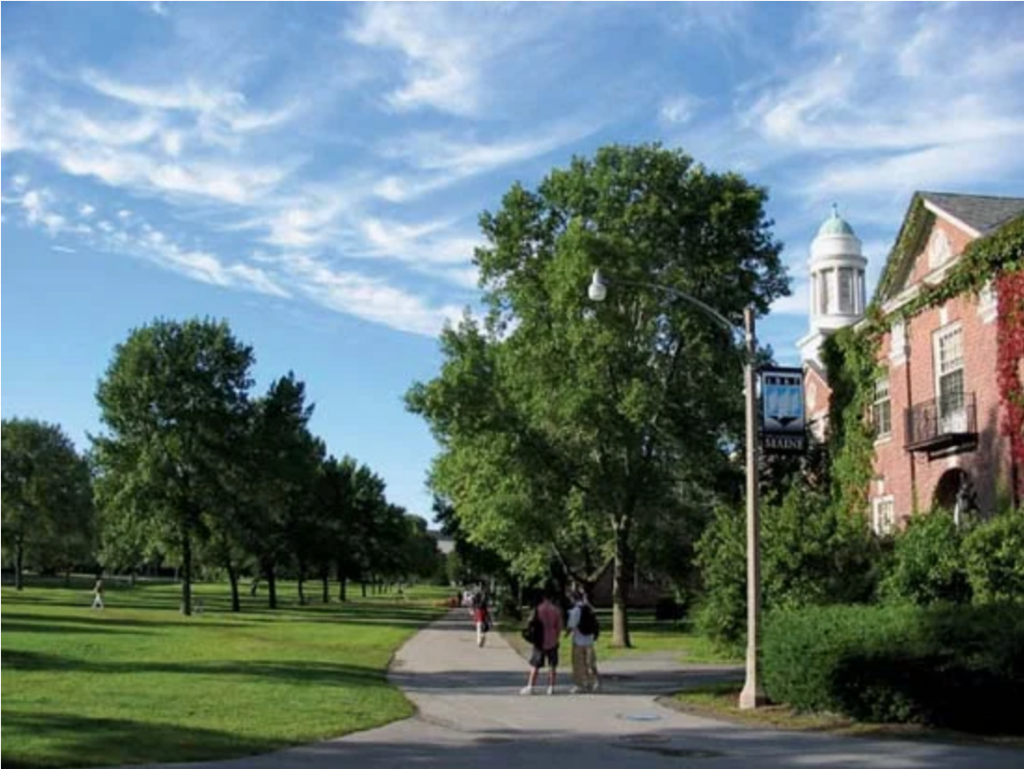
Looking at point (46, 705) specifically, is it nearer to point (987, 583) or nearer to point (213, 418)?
point (987, 583)

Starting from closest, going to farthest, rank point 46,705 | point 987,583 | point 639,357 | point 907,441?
point 46,705 < point 987,583 < point 907,441 < point 639,357

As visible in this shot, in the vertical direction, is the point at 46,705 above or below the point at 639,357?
below

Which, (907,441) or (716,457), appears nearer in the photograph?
(907,441)

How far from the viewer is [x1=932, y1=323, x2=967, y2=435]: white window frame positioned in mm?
29375

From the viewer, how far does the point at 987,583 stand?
69.9ft

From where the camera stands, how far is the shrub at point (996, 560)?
69.3ft

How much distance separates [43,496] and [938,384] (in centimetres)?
7349

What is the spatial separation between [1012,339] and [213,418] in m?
41.0

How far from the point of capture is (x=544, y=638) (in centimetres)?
2267

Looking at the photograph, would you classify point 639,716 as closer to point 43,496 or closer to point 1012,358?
point 1012,358

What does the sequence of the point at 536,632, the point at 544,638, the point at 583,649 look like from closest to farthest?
the point at 583,649
the point at 544,638
the point at 536,632

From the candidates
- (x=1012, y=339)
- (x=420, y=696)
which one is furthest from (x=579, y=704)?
(x=1012, y=339)

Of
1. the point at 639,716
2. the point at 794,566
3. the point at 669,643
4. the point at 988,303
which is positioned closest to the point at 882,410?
the point at 988,303

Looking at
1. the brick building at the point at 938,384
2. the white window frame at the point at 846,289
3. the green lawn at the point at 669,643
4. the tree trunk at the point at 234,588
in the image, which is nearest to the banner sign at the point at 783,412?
the green lawn at the point at 669,643
